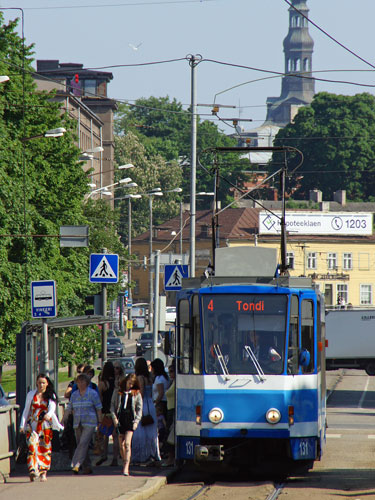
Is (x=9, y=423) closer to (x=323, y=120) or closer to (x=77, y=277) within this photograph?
(x=77, y=277)

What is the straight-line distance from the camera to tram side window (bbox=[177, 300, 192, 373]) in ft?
51.7

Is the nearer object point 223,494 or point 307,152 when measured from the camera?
point 223,494

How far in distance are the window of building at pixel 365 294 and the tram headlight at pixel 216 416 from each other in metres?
89.2

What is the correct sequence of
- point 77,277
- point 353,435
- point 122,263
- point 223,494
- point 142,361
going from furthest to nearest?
point 122,263 < point 77,277 < point 353,435 < point 142,361 < point 223,494

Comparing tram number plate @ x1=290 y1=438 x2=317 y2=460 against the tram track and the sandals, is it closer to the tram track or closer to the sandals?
the tram track

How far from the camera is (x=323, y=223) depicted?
10256 cm

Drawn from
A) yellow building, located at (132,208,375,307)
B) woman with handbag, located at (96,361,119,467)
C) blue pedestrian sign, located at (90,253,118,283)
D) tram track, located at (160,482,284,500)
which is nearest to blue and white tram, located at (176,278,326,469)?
tram track, located at (160,482,284,500)

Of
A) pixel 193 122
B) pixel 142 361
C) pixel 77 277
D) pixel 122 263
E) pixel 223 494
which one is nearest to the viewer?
pixel 223 494

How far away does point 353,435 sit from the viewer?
909 inches

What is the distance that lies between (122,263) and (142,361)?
33.5 m

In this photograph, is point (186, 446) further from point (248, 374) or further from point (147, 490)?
point (147, 490)

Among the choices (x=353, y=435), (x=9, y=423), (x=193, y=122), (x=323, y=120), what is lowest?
(x=353, y=435)

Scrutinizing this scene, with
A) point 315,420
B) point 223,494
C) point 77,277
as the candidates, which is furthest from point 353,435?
point 77,277

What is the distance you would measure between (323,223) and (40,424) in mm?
88808
